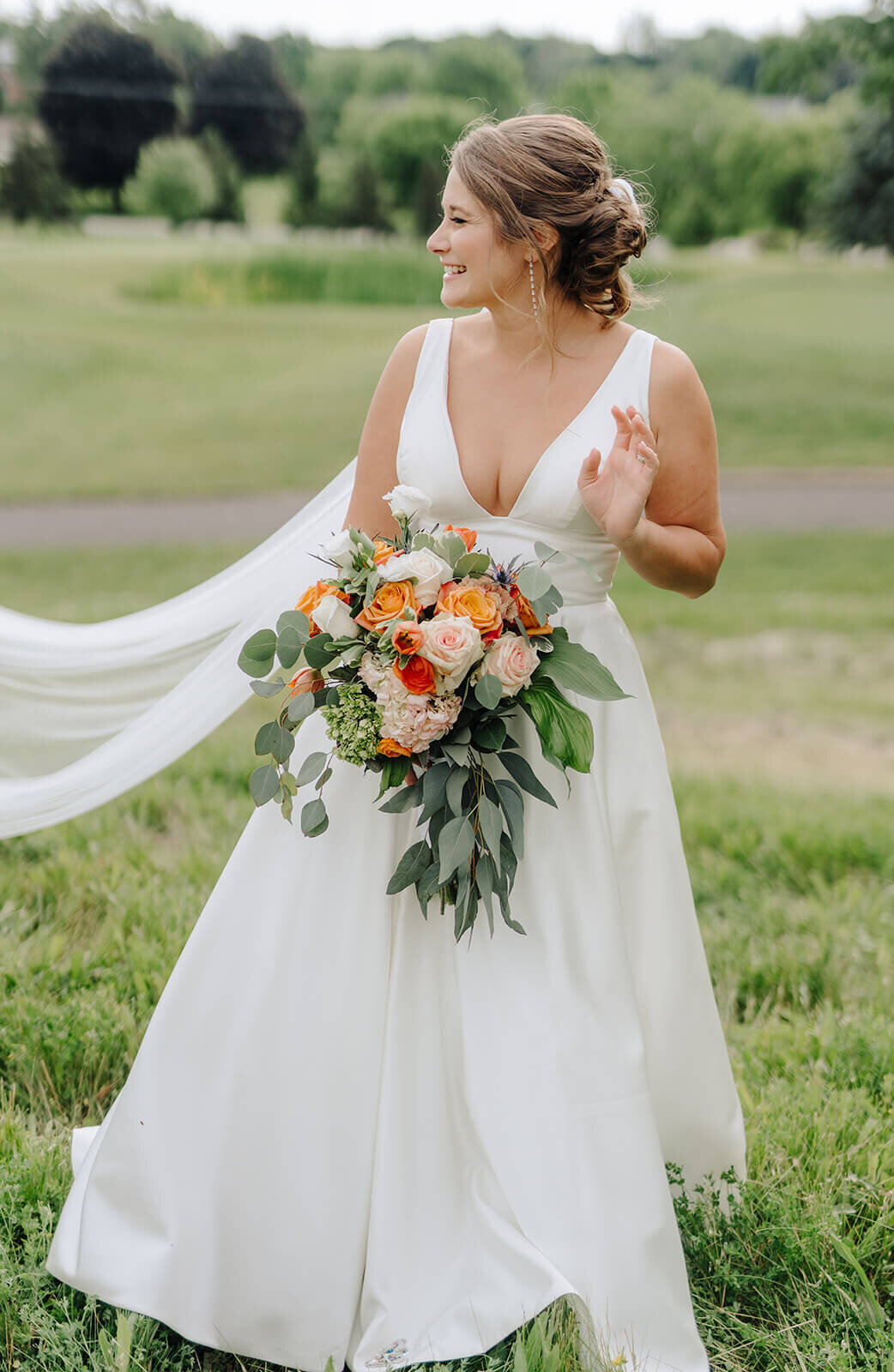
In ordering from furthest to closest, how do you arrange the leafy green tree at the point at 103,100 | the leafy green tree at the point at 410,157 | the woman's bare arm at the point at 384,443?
the leafy green tree at the point at 410,157 < the leafy green tree at the point at 103,100 < the woman's bare arm at the point at 384,443

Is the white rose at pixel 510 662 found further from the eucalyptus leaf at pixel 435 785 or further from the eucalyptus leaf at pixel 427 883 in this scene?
the eucalyptus leaf at pixel 427 883

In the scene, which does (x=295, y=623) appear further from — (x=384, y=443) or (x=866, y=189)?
(x=866, y=189)

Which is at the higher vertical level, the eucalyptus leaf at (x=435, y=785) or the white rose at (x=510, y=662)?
the white rose at (x=510, y=662)

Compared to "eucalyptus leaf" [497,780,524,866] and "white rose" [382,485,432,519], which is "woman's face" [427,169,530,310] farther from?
"eucalyptus leaf" [497,780,524,866]

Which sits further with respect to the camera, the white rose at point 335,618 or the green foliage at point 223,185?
the green foliage at point 223,185

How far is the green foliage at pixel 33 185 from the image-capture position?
16281 millimetres

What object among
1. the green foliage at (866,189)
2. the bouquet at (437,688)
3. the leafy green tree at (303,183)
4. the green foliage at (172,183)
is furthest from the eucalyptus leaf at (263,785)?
the green foliage at (866,189)

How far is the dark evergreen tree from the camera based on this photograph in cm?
1694

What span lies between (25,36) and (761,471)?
37.1ft

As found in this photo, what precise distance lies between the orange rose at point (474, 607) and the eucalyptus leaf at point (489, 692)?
0.07 meters

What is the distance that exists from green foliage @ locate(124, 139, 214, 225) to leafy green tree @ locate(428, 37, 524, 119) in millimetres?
4410

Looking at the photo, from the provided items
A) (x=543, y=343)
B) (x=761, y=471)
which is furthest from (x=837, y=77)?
(x=543, y=343)

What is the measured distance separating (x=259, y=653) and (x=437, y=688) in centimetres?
32

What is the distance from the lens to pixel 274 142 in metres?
17.7
